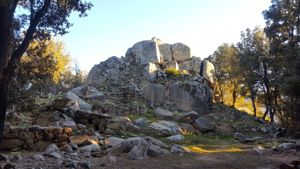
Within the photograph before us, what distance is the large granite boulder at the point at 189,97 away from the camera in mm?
40656

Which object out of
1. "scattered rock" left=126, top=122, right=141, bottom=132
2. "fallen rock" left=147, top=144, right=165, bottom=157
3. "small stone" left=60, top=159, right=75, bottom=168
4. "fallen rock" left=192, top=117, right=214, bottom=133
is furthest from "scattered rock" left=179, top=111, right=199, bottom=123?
"small stone" left=60, top=159, right=75, bottom=168

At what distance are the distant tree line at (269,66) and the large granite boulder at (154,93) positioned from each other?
36.7 ft

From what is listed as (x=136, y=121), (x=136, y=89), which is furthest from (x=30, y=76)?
(x=136, y=89)

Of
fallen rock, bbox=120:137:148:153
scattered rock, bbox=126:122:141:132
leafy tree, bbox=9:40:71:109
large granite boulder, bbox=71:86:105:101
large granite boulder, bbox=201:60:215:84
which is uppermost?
large granite boulder, bbox=201:60:215:84

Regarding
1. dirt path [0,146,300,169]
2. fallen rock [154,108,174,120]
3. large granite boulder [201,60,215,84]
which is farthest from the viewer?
large granite boulder [201,60,215,84]

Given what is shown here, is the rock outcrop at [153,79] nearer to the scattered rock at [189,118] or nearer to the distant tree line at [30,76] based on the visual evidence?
the scattered rock at [189,118]

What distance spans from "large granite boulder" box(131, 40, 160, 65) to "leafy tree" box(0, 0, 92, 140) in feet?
108

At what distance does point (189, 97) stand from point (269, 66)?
10.9 meters

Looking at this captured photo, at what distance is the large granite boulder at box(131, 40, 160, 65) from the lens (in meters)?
46.3

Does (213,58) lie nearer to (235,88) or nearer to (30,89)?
(235,88)

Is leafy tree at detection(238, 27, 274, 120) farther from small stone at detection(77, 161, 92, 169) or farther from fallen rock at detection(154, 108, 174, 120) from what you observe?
small stone at detection(77, 161, 92, 169)

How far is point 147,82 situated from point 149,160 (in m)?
26.6

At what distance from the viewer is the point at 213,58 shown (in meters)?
56.1

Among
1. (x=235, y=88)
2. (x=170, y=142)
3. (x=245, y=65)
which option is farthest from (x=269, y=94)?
(x=170, y=142)
